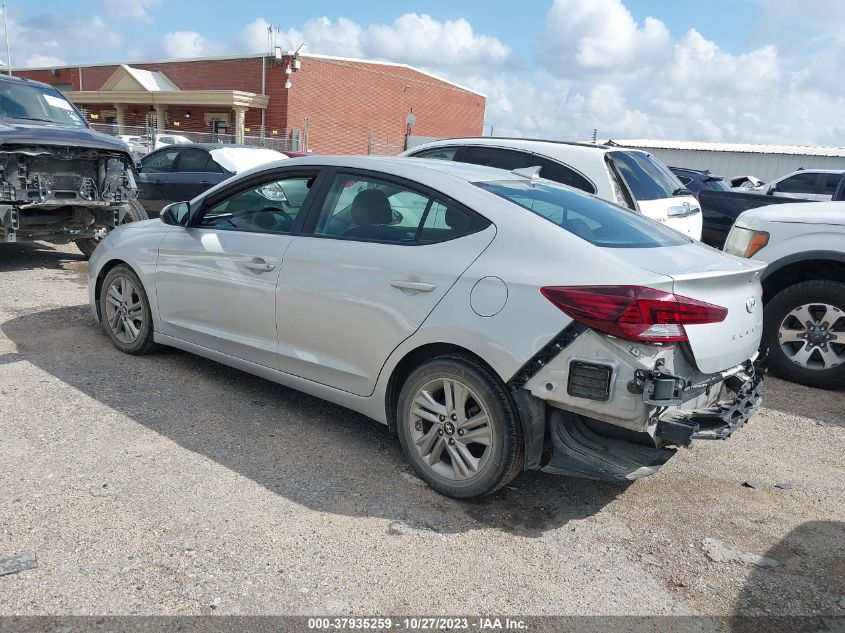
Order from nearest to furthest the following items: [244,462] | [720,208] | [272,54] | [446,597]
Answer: [446,597], [244,462], [720,208], [272,54]

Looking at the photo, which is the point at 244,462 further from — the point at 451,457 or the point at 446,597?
the point at 446,597

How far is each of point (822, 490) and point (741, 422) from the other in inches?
39.2

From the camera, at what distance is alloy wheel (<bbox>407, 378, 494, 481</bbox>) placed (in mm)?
3308

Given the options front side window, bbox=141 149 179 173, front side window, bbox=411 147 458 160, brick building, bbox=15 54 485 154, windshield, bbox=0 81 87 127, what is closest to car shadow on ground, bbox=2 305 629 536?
front side window, bbox=411 147 458 160

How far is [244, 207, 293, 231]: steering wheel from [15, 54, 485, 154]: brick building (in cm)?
2567

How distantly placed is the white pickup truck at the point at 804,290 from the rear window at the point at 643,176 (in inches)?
48.2

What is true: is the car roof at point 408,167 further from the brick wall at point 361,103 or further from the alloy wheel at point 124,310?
the brick wall at point 361,103

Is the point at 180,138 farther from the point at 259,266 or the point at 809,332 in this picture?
the point at 809,332

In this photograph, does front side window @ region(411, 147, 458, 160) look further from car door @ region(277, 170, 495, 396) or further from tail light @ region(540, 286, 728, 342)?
tail light @ region(540, 286, 728, 342)

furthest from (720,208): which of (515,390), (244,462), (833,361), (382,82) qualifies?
(382,82)

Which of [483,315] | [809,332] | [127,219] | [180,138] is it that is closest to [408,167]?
[483,315]

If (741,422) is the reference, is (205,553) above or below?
below

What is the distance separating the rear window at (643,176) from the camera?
6.80m

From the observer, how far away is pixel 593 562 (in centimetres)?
303
